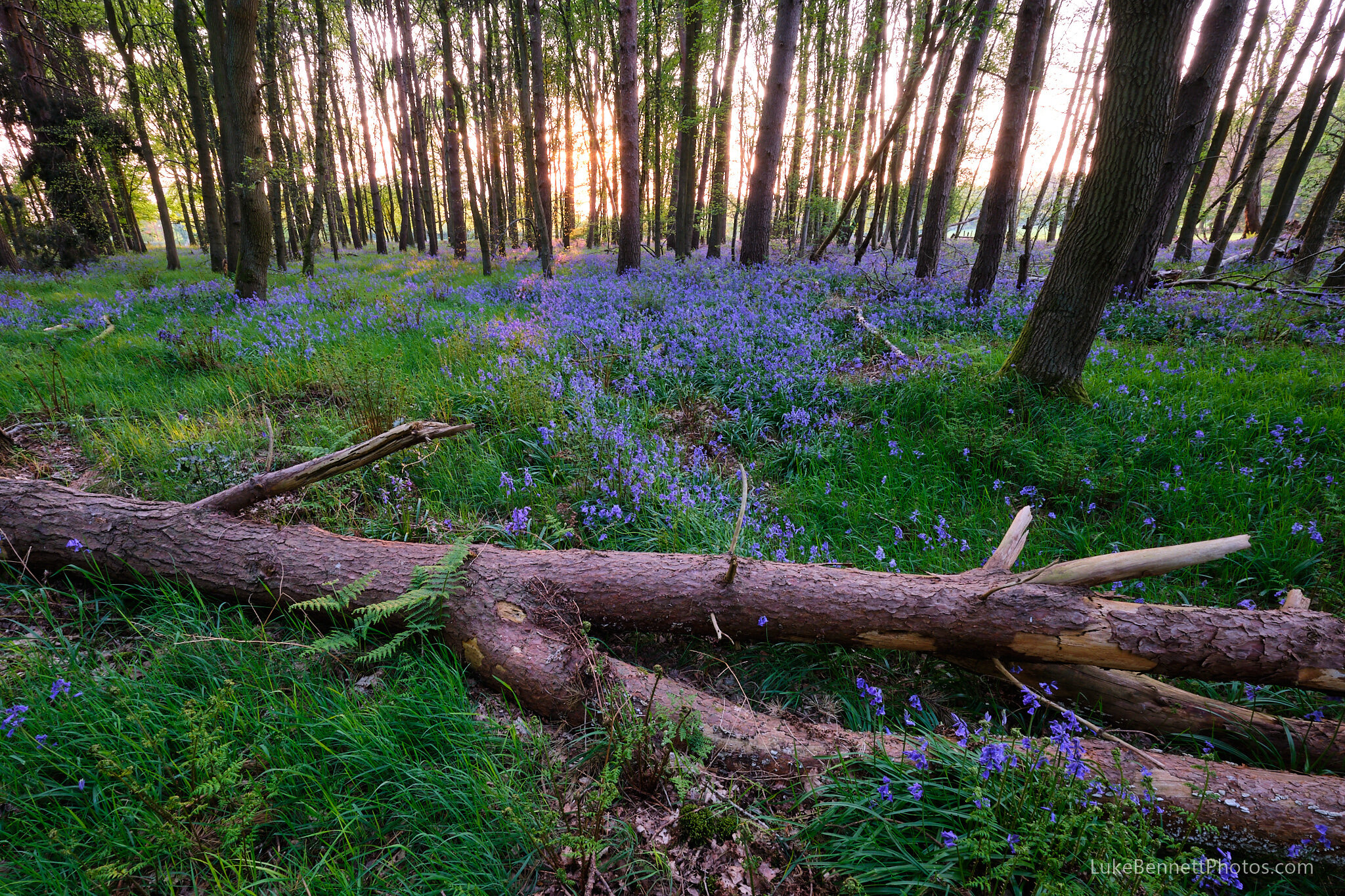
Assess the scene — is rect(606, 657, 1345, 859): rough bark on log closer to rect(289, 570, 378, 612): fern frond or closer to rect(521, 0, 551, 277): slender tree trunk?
rect(289, 570, 378, 612): fern frond

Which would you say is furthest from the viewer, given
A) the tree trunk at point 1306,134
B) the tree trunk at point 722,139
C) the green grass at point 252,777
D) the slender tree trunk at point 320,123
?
the tree trunk at point 722,139

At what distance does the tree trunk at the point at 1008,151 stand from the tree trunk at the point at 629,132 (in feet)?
23.2

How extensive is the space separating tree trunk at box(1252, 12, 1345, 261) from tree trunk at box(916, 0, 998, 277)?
691cm

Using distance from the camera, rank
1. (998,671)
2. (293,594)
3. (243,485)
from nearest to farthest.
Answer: (998,671)
(293,594)
(243,485)

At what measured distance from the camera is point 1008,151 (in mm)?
8352

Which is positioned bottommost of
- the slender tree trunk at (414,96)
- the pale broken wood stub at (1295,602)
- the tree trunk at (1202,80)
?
the pale broken wood stub at (1295,602)

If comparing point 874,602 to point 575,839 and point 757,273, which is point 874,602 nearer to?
point 575,839

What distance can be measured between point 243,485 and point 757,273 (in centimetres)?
1024

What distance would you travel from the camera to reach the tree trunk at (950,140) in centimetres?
848

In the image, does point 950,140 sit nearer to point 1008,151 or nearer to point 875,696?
point 1008,151

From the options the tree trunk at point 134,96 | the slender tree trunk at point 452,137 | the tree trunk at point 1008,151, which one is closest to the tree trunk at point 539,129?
the slender tree trunk at point 452,137

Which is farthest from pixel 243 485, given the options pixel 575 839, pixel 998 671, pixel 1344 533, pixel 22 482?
pixel 1344 533

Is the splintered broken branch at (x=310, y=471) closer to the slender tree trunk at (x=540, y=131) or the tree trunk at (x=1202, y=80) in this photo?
the tree trunk at (x=1202, y=80)

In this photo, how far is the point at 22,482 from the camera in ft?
9.53
